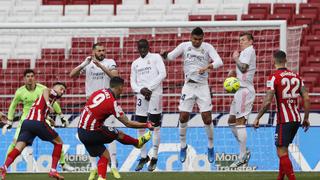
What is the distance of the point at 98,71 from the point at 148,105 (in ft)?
3.74

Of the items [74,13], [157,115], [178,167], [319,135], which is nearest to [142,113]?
[157,115]

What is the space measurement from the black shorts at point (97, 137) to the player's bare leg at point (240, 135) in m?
3.61

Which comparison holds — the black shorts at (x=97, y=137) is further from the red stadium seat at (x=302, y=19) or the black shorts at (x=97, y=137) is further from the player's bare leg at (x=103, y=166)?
the red stadium seat at (x=302, y=19)

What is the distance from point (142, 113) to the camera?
1781 cm

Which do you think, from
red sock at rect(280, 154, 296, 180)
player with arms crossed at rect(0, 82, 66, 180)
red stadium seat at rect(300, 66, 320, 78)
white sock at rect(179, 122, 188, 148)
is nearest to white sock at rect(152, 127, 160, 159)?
white sock at rect(179, 122, 188, 148)

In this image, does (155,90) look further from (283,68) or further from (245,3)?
(245,3)

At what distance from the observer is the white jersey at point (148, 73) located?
17578 millimetres

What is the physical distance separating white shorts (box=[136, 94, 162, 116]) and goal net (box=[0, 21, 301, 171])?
6.13 feet

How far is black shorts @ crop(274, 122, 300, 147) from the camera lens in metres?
14.2

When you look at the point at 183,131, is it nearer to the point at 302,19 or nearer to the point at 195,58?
the point at 195,58

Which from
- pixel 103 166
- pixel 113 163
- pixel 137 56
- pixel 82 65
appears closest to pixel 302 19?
pixel 137 56

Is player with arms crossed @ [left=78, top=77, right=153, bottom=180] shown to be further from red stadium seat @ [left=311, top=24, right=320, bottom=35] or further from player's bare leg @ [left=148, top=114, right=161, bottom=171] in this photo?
red stadium seat @ [left=311, top=24, right=320, bottom=35]

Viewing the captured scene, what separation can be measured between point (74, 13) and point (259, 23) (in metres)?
11.7

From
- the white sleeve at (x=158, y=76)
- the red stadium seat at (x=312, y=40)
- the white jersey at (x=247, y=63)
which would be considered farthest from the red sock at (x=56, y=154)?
the red stadium seat at (x=312, y=40)
